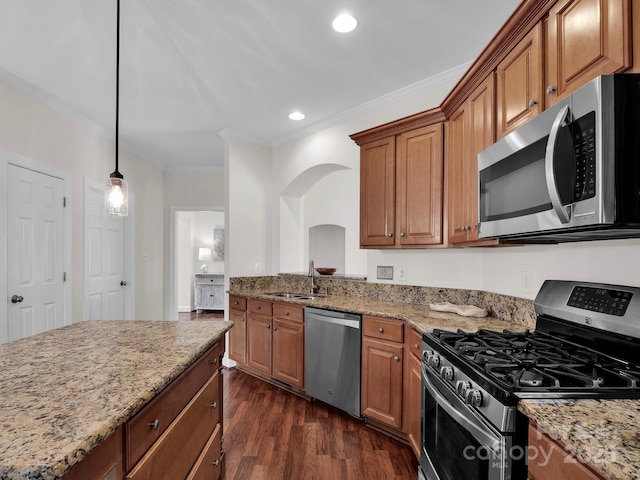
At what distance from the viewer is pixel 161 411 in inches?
47.9

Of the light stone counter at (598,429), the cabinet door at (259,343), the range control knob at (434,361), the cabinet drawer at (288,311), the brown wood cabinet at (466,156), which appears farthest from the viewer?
the cabinet door at (259,343)

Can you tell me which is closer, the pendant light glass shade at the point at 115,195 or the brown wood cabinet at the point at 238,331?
the pendant light glass shade at the point at 115,195

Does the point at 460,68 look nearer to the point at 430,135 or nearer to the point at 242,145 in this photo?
the point at 430,135

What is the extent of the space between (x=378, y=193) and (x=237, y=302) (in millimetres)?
1993

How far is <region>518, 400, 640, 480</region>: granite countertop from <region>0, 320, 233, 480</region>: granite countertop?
3.41 feet

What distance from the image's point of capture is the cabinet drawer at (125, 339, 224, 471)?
1.02m

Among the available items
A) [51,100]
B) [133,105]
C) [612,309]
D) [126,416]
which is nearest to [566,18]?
[612,309]

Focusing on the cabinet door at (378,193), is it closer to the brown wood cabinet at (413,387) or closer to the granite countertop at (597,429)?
the brown wood cabinet at (413,387)

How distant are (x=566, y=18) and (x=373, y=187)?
5.71 ft

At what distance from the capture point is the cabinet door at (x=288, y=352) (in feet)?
10.3

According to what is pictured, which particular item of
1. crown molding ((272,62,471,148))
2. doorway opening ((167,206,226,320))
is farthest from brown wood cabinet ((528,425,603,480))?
doorway opening ((167,206,226,320))

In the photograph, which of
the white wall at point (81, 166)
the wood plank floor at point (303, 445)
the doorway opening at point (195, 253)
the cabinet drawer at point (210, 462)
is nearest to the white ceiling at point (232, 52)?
the white wall at point (81, 166)

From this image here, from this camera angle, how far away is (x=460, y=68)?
2.65m

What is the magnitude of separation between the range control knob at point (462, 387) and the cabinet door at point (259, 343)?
2331mm
